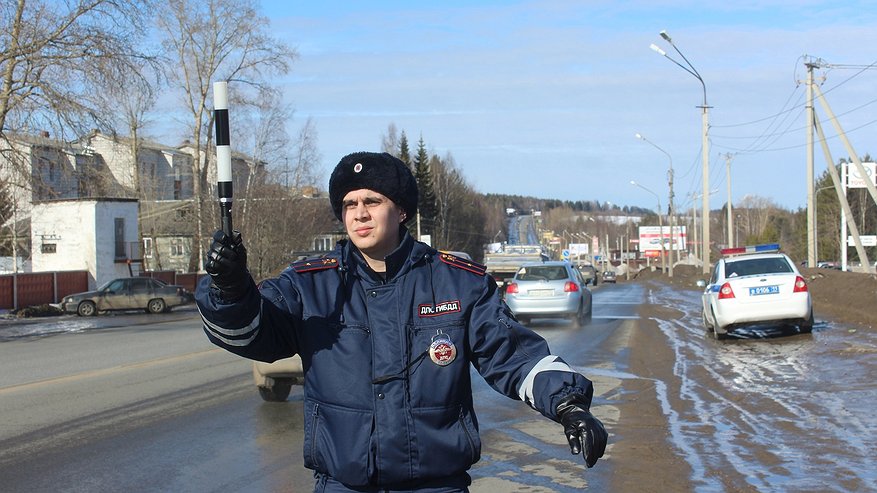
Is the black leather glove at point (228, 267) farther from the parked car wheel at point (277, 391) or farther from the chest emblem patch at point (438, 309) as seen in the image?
the parked car wheel at point (277, 391)

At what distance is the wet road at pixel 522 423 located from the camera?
6.73m

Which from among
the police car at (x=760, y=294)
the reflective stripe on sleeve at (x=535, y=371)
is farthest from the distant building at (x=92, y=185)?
the reflective stripe on sleeve at (x=535, y=371)

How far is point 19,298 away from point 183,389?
27.4m

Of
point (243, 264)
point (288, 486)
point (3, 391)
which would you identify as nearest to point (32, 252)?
point (3, 391)

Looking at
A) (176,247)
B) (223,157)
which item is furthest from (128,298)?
(176,247)

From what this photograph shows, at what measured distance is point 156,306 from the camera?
113ft

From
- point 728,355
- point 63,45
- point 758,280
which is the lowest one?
point 728,355

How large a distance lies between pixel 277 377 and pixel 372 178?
7143 mm

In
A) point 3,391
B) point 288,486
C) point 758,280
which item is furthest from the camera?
point 758,280

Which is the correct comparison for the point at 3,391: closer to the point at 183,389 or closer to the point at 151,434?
the point at 183,389

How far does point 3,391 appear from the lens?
11523mm

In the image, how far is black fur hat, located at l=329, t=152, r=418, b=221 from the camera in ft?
10.8

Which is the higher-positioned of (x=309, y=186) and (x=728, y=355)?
(x=309, y=186)

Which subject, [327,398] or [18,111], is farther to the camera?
[18,111]
